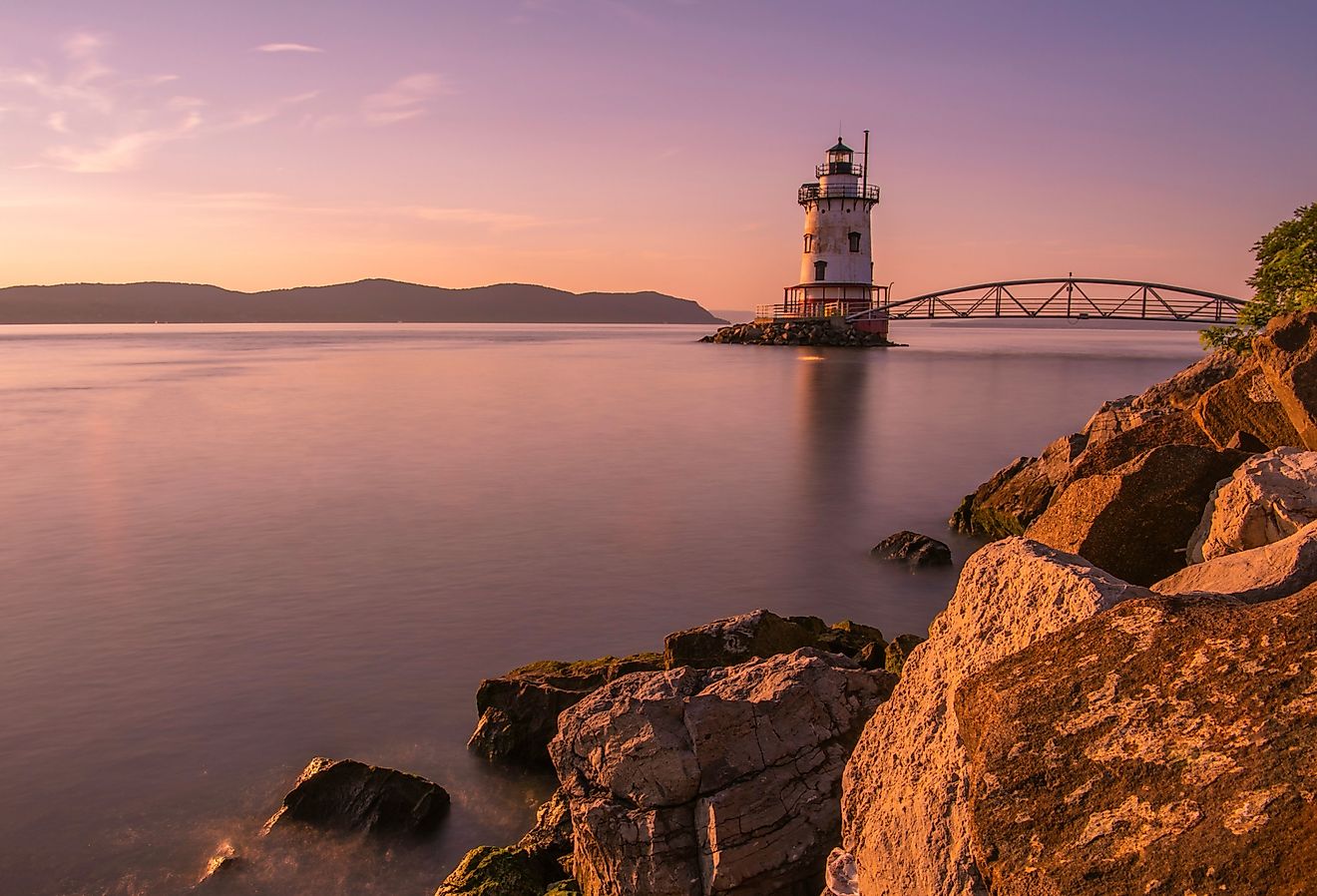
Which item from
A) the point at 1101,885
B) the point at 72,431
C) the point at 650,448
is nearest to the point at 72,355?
the point at 72,431

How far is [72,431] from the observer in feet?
103

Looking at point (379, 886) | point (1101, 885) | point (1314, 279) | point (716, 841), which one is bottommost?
point (379, 886)

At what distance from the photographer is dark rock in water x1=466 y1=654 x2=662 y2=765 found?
25.9 ft

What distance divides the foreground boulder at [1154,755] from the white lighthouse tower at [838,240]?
232 ft

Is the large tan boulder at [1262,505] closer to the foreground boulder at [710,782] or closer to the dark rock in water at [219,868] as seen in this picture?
the foreground boulder at [710,782]

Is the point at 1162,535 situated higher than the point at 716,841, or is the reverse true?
the point at 1162,535

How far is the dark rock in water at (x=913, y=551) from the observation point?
13.5 meters

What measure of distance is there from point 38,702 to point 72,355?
89.3 meters

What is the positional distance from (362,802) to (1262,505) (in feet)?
22.2

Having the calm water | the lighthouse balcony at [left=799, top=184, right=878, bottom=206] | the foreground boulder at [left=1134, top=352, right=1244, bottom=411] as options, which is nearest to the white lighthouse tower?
the lighthouse balcony at [left=799, top=184, right=878, bottom=206]

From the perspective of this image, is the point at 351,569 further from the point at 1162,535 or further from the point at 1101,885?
the point at 1101,885

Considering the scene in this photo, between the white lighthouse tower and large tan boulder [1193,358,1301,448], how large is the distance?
208 feet

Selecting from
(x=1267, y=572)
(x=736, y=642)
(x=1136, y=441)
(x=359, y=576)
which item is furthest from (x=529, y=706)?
(x=1136, y=441)

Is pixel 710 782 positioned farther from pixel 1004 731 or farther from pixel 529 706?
pixel 529 706
